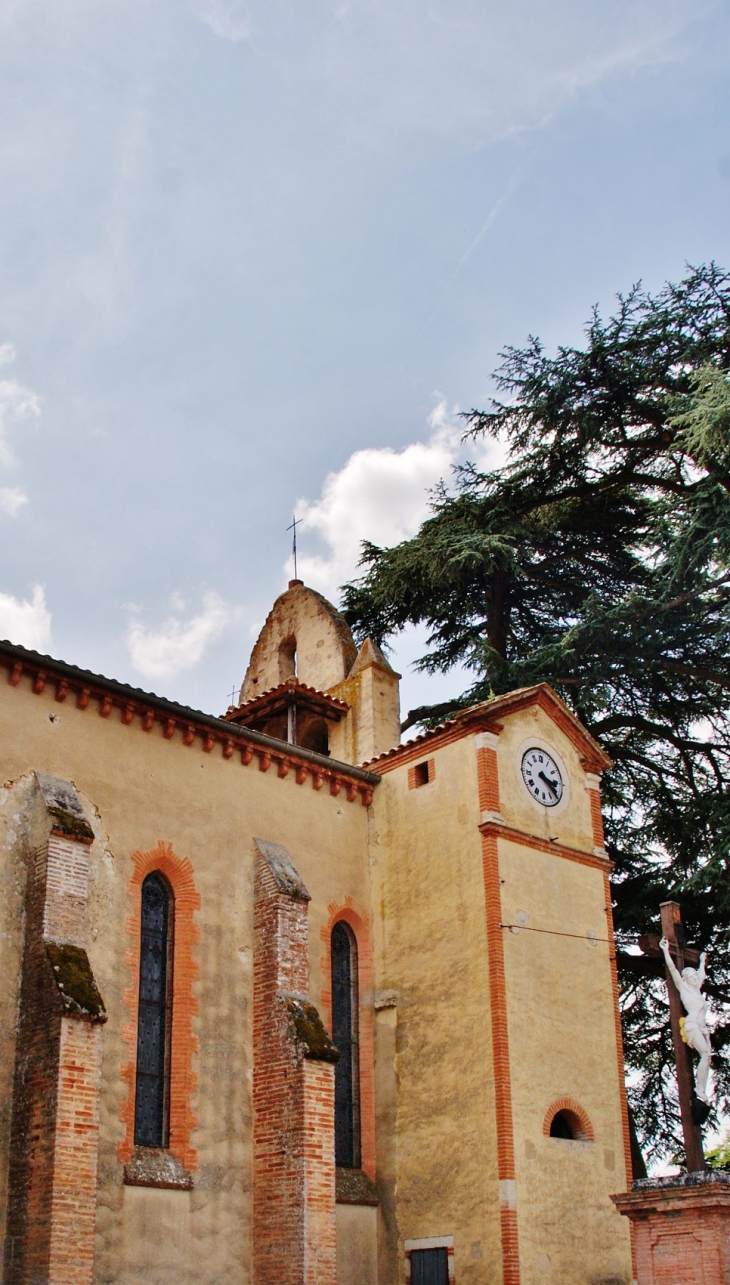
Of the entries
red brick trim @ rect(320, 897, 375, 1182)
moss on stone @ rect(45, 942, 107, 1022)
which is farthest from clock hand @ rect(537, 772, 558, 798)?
moss on stone @ rect(45, 942, 107, 1022)

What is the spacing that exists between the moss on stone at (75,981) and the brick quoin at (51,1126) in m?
0.03

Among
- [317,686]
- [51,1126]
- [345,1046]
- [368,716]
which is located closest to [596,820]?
[368,716]

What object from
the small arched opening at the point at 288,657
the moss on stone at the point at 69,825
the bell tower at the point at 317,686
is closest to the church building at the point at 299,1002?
the moss on stone at the point at 69,825

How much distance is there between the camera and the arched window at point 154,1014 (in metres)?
15.0

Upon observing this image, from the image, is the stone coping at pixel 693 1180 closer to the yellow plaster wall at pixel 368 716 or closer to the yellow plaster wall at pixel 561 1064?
the yellow plaster wall at pixel 561 1064

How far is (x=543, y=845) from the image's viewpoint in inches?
731

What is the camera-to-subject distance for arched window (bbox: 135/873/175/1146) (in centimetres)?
1498

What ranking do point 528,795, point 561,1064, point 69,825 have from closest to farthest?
point 69,825
point 561,1064
point 528,795

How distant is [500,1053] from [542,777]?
4.45m

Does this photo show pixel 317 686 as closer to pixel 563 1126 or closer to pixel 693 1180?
pixel 563 1126

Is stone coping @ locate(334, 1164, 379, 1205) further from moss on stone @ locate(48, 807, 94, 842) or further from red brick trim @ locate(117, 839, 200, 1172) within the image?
moss on stone @ locate(48, 807, 94, 842)

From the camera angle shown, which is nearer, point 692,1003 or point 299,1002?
point 692,1003

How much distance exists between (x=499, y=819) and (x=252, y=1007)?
434cm

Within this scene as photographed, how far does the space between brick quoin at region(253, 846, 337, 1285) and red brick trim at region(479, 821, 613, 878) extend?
10.00ft
